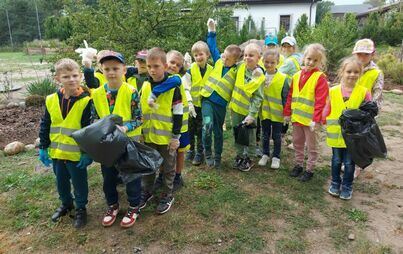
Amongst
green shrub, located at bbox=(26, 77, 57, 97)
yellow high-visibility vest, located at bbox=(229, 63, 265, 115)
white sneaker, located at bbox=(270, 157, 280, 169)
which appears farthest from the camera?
green shrub, located at bbox=(26, 77, 57, 97)

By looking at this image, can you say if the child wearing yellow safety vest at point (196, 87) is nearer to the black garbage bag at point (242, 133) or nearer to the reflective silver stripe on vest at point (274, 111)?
the black garbage bag at point (242, 133)

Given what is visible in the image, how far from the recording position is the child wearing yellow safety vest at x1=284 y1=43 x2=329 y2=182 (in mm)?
4043

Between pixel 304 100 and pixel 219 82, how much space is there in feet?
3.58

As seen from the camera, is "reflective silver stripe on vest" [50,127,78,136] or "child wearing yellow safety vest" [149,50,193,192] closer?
"reflective silver stripe on vest" [50,127,78,136]

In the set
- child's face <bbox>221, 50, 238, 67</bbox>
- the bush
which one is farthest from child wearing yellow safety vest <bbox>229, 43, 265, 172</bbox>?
the bush

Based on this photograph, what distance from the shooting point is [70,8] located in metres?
6.77

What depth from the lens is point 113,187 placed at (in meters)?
3.41

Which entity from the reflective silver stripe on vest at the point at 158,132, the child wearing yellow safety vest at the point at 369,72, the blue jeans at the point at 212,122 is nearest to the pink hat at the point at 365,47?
the child wearing yellow safety vest at the point at 369,72

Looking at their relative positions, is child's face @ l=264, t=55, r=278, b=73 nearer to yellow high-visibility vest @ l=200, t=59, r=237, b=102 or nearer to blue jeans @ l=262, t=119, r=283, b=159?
yellow high-visibility vest @ l=200, t=59, r=237, b=102

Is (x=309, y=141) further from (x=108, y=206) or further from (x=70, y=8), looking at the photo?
(x=70, y=8)

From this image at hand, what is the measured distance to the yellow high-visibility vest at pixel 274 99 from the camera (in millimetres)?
4426

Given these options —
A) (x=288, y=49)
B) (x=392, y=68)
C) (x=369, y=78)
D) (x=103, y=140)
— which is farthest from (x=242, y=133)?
(x=392, y=68)

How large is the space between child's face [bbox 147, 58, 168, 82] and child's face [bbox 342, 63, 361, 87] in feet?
6.71

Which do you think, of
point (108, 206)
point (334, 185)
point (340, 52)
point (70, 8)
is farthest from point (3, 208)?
point (340, 52)
